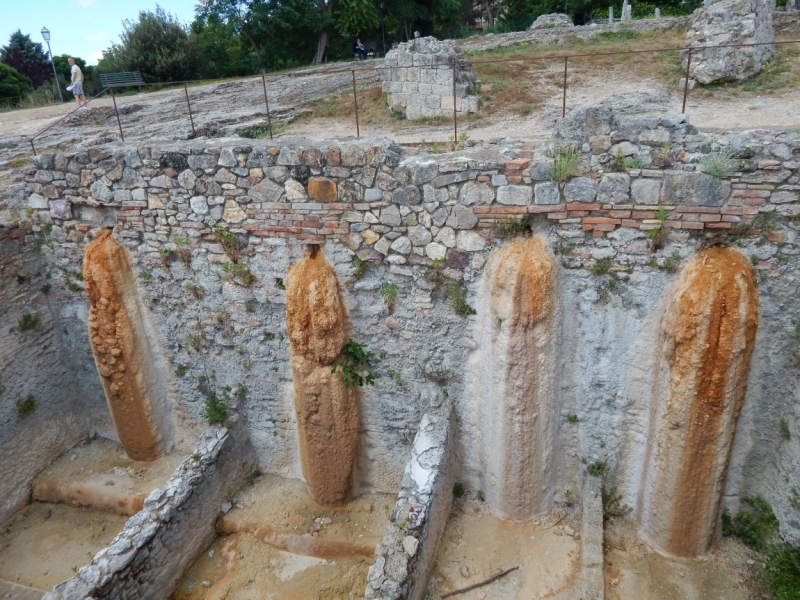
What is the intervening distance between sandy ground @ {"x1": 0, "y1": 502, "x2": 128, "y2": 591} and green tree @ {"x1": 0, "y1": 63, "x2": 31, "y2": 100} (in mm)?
22292

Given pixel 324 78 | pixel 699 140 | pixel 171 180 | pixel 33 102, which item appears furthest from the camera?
pixel 33 102

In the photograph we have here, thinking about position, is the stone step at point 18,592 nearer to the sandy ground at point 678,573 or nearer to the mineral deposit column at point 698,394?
the sandy ground at point 678,573

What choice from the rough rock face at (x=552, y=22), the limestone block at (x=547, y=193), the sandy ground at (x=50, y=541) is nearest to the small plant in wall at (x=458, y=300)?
the limestone block at (x=547, y=193)

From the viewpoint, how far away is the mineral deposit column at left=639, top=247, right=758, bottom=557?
4.85 meters

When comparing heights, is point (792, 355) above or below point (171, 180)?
below

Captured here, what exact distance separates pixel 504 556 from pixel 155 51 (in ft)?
73.4

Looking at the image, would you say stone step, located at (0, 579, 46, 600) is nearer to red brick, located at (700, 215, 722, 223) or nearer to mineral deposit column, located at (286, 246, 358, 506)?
mineral deposit column, located at (286, 246, 358, 506)

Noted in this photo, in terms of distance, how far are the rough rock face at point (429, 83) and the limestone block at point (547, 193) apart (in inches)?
219

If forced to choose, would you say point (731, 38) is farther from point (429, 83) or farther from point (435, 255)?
point (435, 255)

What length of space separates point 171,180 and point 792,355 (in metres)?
6.37

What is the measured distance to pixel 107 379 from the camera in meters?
7.37

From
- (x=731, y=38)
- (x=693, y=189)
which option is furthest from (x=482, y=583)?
(x=731, y=38)

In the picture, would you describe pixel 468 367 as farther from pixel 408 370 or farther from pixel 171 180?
pixel 171 180

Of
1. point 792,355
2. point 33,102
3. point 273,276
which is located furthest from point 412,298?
point 33,102
